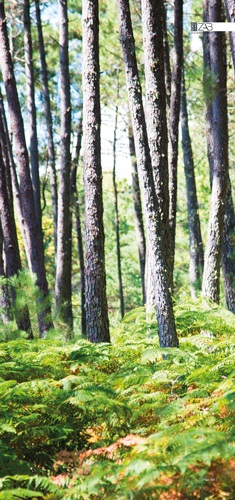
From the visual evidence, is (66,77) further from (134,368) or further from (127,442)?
(127,442)

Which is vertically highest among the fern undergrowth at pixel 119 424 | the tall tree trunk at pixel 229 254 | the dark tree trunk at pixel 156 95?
the dark tree trunk at pixel 156 95

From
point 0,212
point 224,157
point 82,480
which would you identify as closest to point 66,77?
point 0,212

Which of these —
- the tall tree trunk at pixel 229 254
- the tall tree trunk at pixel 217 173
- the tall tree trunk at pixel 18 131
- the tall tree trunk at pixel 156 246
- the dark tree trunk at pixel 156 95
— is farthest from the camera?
the tall tree trunk at pixel 229 254

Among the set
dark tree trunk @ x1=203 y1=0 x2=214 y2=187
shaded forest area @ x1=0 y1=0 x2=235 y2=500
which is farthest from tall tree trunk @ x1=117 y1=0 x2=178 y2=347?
dark tree trunk @ x1=203 y1=0 x2=214 y2=187

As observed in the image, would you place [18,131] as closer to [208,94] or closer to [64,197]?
[64,197]

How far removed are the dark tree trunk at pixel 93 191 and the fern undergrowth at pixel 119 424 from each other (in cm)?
101

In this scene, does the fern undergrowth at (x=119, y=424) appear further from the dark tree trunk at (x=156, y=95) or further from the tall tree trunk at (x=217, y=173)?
the tall tree trunk at (x=217, y=173)

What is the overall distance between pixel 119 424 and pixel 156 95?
3851mm

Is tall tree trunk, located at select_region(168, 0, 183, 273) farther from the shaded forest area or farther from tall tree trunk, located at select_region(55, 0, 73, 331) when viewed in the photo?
tall tree trunk, located at select_region(55, 0, 73, 331)

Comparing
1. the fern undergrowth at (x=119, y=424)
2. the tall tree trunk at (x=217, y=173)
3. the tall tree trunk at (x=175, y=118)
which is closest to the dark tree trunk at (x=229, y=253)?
the tall tree trunk at (x=175, y=118)

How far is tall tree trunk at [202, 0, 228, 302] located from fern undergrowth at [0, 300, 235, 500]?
84.2 inches

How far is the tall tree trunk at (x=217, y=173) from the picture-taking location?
8.28 metres

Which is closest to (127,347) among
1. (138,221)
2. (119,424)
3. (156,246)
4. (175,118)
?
(156,246)

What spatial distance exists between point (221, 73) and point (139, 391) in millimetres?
6379
